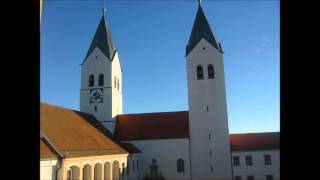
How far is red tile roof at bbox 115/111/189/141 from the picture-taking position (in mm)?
37719

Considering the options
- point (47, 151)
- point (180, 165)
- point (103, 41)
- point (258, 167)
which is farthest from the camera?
point (103, 41)

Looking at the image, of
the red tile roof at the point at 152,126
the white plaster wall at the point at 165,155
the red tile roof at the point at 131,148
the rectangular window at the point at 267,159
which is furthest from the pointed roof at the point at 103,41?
the rectangular window at the point at 267,159

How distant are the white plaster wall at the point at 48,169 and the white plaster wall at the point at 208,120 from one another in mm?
16768

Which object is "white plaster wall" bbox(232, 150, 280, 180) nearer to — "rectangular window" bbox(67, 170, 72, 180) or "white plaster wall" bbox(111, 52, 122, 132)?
"white plaster wall" bbox(111, 52, 122, 132)

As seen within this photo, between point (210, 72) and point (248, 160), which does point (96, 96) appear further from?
point (248, 160)

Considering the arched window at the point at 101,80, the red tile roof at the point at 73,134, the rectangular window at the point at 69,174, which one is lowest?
the rectangular window at the point at 69,174

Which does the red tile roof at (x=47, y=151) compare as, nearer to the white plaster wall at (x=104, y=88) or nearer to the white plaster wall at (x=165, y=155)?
the white plaster wall at (x=165, y=155)

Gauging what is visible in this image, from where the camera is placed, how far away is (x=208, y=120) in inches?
1431

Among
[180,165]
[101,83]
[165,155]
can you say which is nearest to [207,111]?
[180,165]

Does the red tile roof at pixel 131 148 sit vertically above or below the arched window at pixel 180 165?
above

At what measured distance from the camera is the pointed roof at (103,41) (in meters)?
40.8

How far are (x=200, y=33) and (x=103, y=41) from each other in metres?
11.7
